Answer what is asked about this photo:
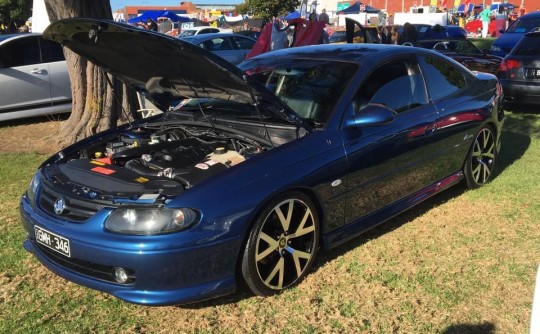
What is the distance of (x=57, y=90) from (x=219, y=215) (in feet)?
22.5

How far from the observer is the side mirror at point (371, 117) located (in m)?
3.46

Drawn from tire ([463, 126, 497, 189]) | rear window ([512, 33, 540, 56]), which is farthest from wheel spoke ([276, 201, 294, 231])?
rear window ([512, 33, 540, 56])

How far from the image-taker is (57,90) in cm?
859

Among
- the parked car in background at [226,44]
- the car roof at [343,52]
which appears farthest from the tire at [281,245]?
the parked car in background at [226,44]

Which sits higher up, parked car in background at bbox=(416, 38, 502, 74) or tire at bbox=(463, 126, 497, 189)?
parked car in background at bbox=(416, 38, 502, 74)

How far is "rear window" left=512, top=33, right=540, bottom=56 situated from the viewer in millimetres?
8484

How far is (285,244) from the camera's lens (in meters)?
3.19

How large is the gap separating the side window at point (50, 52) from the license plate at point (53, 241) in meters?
6.34

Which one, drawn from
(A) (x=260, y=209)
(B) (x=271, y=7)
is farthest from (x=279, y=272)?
(B) (x=271, y=7)

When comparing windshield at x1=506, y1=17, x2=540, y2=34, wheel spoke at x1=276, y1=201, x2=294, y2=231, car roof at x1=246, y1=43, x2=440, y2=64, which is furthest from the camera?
windshield at x1=506, y1=17, x2=540, y2=34

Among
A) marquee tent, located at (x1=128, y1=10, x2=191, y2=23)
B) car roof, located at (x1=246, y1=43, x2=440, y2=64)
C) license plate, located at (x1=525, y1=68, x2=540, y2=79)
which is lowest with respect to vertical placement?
license plate, located at (x1=525, y1=68, x2=540, y2=79)

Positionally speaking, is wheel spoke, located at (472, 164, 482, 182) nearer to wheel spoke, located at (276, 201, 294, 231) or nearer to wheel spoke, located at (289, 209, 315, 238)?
wheel spoke, located at (289, 209, 315, 238)

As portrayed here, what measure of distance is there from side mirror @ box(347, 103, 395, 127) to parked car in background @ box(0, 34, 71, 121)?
6541 mm

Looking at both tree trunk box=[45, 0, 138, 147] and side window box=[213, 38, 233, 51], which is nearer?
tree trunk box=[45, 0, 138, 147]
